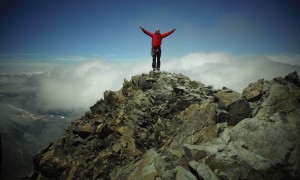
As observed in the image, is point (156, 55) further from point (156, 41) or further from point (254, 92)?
point (254, 92)

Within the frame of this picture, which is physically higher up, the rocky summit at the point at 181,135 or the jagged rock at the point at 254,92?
the jagged rock at the point at 254,92

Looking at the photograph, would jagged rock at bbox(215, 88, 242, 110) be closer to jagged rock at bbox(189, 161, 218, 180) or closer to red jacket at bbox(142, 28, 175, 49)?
jagged rock at bbox(189, 161, 218, 180)

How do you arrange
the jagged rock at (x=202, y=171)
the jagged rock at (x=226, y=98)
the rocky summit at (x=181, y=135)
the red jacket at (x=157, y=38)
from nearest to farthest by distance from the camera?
the jagged rock at (x=202, y=171) → the rocky summit at (x=181, y=135) → the jagged rock at (x=226, y=98) → the red jacket at (x=157, y=38)

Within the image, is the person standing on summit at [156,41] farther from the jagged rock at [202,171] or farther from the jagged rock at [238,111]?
the jagged rock at [202,171]

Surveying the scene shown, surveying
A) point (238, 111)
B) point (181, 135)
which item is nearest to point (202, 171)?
point (181, 135)

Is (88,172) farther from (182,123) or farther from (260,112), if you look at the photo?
(260,112)

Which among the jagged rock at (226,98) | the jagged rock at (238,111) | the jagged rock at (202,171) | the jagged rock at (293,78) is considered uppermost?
the jagged rock at (293,78)

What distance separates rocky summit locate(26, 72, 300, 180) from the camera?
18094mm

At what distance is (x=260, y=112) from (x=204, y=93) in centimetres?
999

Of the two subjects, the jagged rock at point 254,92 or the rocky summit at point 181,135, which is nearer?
the rocky summit at point 181,135

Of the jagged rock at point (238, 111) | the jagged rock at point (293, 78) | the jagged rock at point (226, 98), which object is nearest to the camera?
the jagged rock at point (238, 111)

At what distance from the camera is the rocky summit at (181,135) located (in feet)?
59.4

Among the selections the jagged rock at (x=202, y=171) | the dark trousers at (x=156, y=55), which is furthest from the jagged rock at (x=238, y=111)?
the dark trousers at (x=156, y=55)

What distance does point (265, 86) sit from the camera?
90.5 ft
